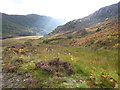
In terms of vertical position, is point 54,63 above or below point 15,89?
above

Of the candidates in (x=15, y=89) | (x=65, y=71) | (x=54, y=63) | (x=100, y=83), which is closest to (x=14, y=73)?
(x=15, y=89)

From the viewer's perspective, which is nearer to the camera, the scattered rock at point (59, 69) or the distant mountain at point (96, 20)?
the scattered rock at point (59, 69)

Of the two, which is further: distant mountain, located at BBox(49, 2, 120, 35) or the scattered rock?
distant mountain, located at BBox(49, 2, 120, 35)

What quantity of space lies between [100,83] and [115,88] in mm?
657

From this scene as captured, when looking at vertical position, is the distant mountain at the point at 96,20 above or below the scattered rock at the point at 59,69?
above

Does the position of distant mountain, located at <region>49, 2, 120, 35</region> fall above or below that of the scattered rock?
above

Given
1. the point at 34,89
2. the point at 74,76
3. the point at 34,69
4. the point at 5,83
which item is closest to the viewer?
the point at 34,89

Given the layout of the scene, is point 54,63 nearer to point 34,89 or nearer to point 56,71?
point 56,71

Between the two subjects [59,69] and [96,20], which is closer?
[59,69]

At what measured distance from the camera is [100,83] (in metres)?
4.98

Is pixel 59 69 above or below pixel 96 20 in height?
below

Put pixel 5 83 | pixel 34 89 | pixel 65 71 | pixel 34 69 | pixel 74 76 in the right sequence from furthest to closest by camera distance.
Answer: pixel 34 69 < pixel 65 71 < pixel 74 76 < pixel 5 83 < pixel 34 89

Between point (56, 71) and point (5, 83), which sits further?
point (56, 71)

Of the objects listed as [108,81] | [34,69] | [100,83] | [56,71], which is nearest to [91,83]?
[100,83]
